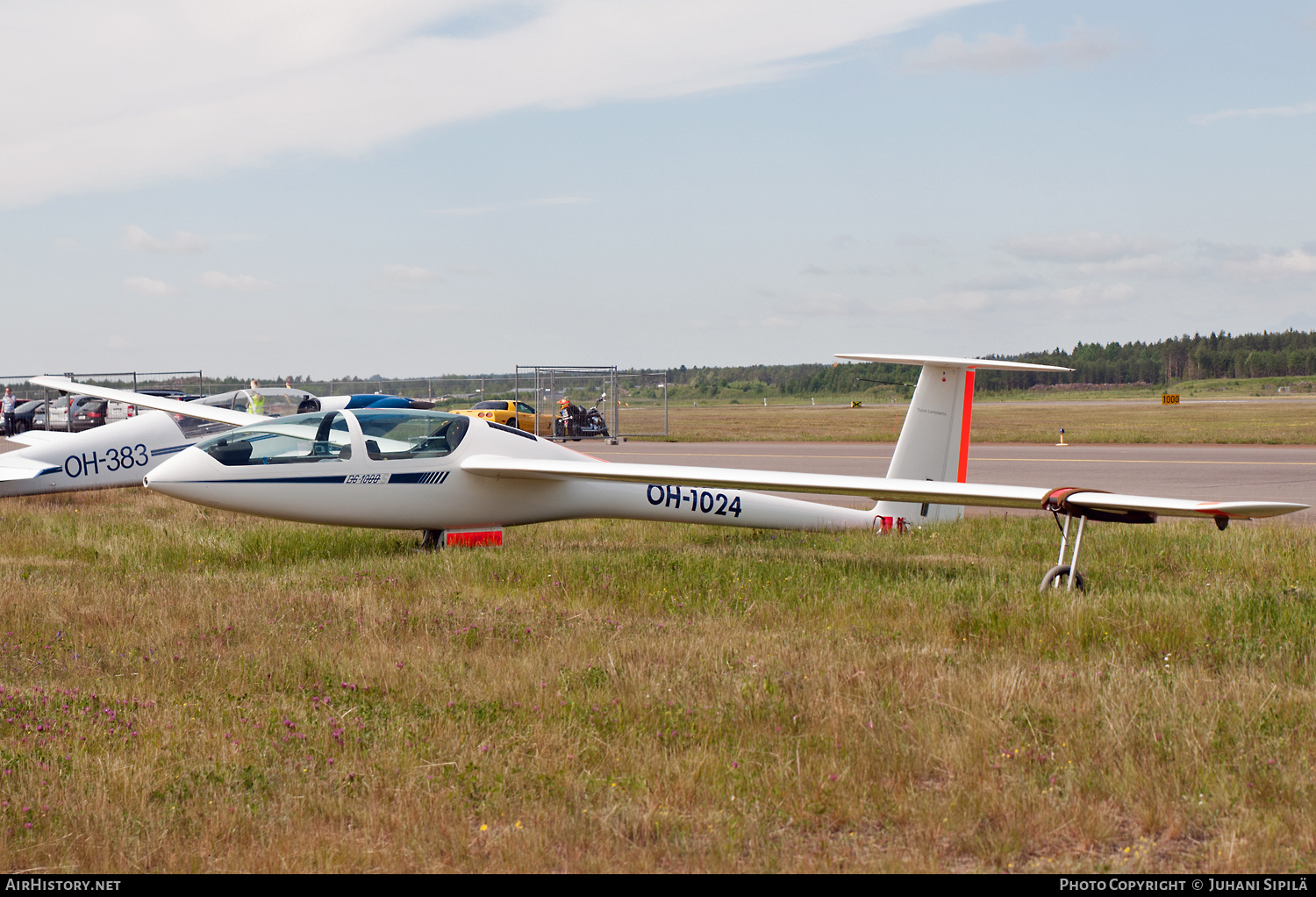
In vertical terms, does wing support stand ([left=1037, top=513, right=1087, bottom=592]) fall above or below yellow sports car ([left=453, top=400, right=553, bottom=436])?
below

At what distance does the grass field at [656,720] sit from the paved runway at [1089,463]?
9.91 m

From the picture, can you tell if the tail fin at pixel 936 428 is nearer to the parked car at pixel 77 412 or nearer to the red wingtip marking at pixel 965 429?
the red wingtip marking at pixel 965 429

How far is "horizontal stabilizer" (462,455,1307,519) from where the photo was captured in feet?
27.5

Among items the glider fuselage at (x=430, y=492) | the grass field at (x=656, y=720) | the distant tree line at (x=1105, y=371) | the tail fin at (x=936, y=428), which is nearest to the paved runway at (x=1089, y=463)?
the tail fin at (x=936, y=428)

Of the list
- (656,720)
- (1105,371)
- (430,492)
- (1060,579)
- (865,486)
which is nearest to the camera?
(656,720)

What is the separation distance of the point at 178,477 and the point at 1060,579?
903cm

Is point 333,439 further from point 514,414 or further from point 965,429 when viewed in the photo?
point 514,414

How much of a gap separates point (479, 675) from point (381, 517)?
16.6 feet

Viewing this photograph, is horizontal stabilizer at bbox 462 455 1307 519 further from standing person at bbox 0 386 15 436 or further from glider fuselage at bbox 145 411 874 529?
standing person at bbox 0 386 15 436

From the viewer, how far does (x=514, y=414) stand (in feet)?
126

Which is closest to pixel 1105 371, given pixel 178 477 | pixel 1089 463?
pixel 1089 463

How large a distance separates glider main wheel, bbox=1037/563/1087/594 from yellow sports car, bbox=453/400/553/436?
95.7 ft

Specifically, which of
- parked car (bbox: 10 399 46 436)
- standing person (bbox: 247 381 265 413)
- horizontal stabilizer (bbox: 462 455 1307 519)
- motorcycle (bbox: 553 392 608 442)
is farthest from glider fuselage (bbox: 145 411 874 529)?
parked car (bbox: 10 399 46 436)
